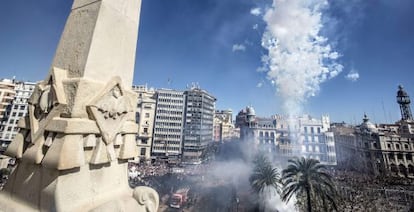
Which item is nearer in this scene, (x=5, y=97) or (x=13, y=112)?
(x=13, y=112)

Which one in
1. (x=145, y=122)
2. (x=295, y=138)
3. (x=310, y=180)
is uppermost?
(x=145, y=122)

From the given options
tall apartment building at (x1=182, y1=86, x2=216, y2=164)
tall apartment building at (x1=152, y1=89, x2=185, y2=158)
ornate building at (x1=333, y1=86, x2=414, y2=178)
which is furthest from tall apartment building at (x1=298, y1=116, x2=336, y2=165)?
tall apartment building at (x1=152, y1=89, x2=185, y2=158)

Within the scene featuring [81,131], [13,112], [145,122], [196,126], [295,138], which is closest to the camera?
[81,131]

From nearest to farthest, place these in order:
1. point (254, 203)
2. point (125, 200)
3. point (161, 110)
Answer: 1. point (125, 200)
2. point (254, 203)
3. point (161, 110)

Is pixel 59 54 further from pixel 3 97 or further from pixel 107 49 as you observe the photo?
pixel 3 97

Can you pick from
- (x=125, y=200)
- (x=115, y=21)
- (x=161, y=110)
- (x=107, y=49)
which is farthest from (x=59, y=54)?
(x=161, y=110)

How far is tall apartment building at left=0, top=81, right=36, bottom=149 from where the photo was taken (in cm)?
4516

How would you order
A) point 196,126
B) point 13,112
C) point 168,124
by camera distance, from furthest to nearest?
point 196,126
point 168,124
point 13,112

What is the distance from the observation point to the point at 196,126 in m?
→ 64.0

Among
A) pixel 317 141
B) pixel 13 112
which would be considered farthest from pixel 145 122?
pixel 317 141

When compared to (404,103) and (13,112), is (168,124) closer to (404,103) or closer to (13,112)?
(13,112)

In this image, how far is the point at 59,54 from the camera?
2.17 metres

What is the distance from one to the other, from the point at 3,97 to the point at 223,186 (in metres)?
62.6

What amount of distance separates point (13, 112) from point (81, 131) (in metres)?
67.8
